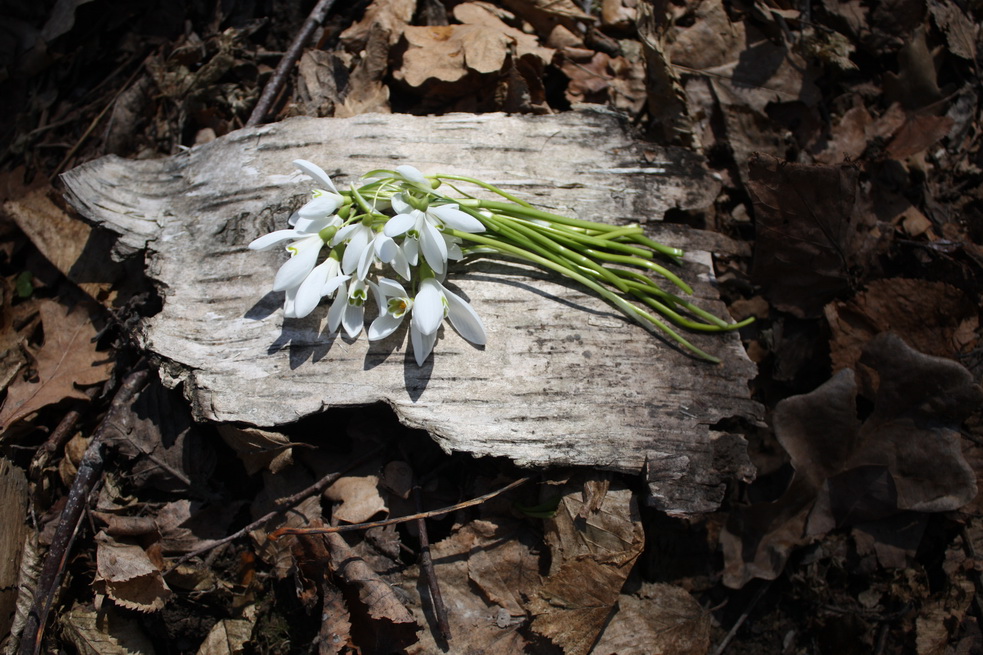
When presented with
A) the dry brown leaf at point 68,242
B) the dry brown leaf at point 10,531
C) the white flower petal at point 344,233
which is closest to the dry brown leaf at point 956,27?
the white flower petal at point 344,233

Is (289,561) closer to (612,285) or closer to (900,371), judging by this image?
(612,285)

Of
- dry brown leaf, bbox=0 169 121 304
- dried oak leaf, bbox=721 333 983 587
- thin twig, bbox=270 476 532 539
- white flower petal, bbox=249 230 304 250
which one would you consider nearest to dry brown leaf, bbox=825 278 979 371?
dried oak leaf, bbox=721 333 983 587

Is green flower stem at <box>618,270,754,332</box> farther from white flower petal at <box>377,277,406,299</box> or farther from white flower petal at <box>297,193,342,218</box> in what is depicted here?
white flower petal at <box>297,193,342,218</box>

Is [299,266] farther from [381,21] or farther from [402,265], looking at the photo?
[381,21]

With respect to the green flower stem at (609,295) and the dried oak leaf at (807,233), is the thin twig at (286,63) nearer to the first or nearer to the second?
the green flower stem at (609,295)

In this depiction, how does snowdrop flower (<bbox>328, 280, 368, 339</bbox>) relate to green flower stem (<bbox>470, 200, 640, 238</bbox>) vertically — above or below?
below
